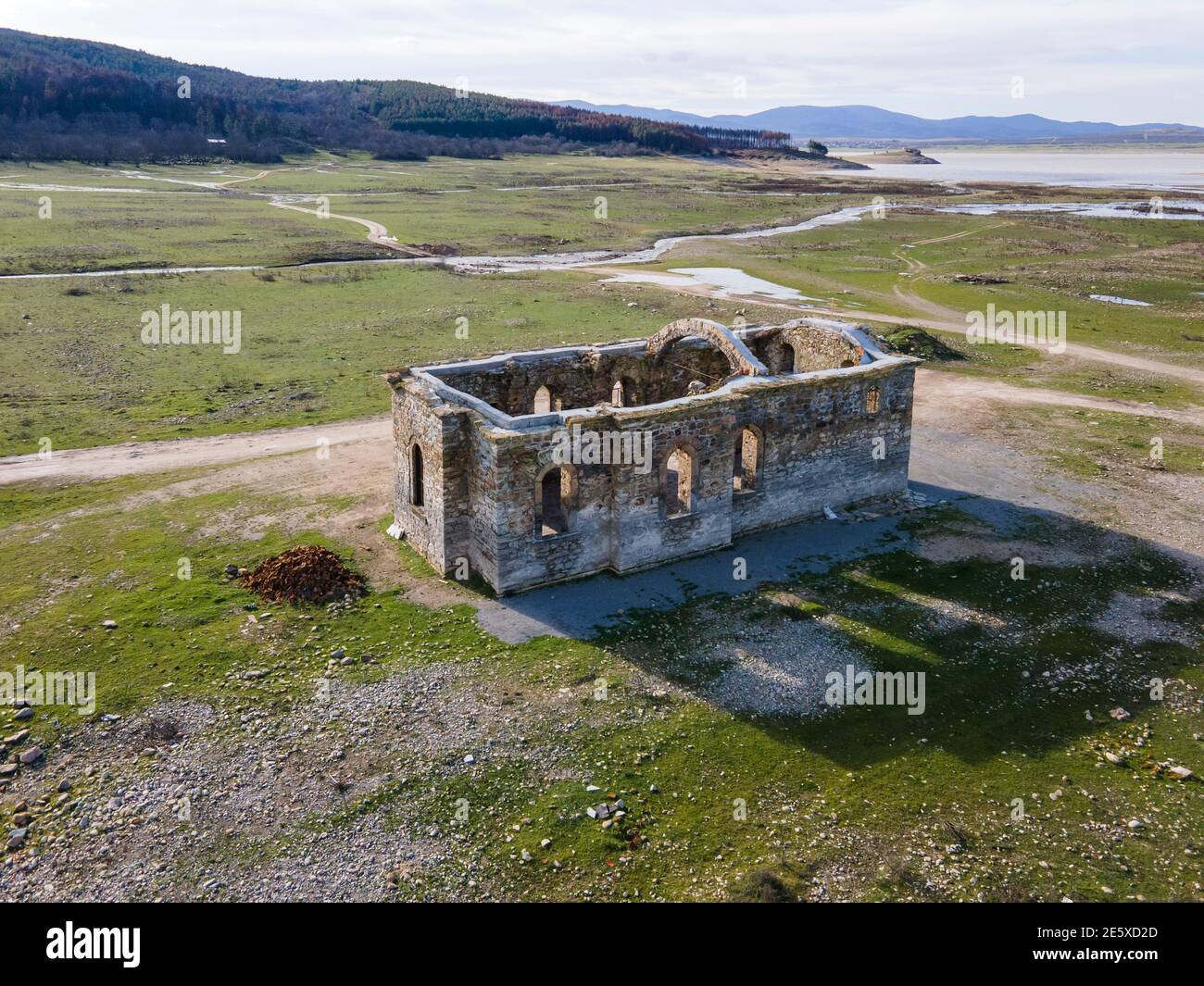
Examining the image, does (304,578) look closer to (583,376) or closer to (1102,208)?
(583,376)

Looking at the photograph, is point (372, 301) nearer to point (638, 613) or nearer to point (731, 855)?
point (638, 613)

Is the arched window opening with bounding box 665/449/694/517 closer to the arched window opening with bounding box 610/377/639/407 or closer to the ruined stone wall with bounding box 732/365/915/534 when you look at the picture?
the ruined stone wall with bounding box 732/365/915/534

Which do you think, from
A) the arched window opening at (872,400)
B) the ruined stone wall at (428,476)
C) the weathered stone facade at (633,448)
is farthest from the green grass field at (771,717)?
the arched window opening at (872,400)

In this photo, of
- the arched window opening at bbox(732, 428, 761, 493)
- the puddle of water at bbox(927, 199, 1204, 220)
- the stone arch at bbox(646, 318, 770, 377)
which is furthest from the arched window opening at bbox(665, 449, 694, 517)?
the puddle of water at bbox(927, 199, 1204, 220)

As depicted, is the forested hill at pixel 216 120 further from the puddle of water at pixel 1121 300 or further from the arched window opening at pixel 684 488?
the arched window opening at pixel 684 488

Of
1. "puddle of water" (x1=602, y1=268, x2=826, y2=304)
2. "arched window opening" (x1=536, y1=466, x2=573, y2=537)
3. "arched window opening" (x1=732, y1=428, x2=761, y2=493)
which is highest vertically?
"puddle of water" (x1=602, y1=268, x2=826, y2=304)

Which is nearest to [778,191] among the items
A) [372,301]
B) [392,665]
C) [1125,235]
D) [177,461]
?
[1125,235]
